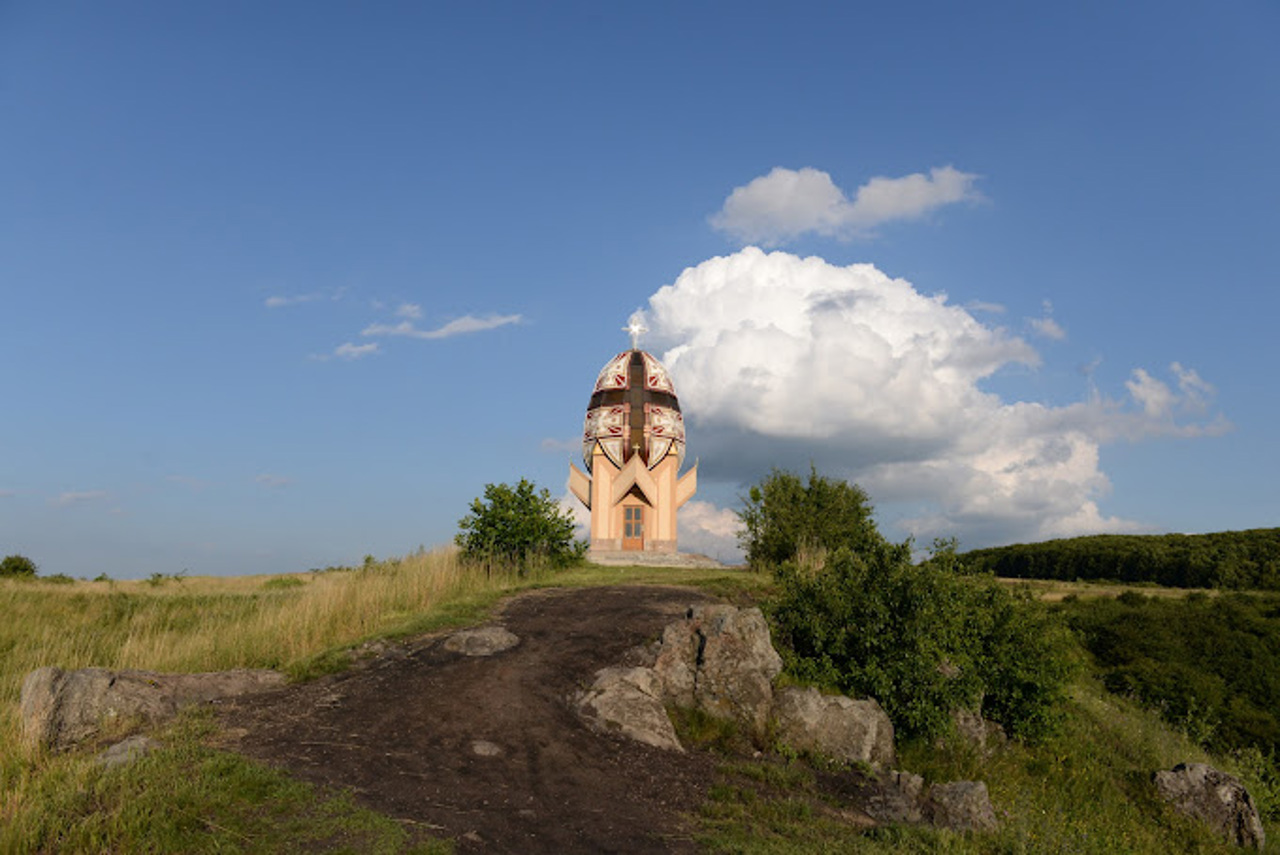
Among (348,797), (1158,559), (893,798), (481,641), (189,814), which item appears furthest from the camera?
(1158,559)

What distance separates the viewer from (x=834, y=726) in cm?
1211

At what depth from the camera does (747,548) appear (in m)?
28.1

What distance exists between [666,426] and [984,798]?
26.2 m

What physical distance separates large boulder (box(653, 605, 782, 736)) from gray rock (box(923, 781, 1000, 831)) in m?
2.53

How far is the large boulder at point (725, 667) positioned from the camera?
12391mm

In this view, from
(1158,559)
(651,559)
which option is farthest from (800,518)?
(1158,559)

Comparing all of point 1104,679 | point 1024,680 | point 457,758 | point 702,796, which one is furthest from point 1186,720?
point 457,758

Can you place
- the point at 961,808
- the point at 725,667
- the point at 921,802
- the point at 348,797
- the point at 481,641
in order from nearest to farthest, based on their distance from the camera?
1. the point at 348,797
2. the point at 961,808
3. the point at 921,802
4. the point at 725,667
5. the point at 481,641

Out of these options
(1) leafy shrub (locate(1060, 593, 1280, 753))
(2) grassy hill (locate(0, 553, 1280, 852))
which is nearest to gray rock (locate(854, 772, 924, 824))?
(2) grassy hill (locate(0, 553, 1280, 852))

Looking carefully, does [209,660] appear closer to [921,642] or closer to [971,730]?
[921,642]

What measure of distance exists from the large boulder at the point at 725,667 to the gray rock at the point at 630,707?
492mm

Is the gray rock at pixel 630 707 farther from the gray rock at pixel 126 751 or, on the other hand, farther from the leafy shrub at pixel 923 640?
the gray rock at pixel 126 751

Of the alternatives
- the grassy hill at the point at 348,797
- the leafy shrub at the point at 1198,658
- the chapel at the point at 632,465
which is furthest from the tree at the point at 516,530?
the leafy shrub at the point at 1198,658

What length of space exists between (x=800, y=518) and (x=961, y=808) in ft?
53.8
